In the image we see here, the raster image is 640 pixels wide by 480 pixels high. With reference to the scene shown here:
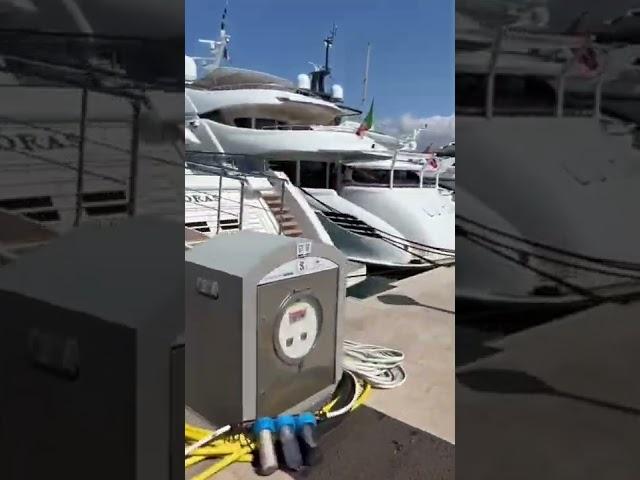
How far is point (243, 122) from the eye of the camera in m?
12.9

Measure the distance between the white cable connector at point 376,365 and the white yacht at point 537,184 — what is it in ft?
7.16

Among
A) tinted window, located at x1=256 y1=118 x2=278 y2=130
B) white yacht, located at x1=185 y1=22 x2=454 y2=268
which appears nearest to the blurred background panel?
white yacht, located at x1=185 y1=22 x2=454 y2=268

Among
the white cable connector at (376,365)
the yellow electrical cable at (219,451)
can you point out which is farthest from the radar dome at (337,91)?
the yellow electrical cable at (219,451)

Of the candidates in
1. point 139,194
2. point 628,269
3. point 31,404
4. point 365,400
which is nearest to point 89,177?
point 139,194

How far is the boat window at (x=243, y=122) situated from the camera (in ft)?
42.0

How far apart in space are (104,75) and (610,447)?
86 cm

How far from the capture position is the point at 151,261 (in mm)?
753

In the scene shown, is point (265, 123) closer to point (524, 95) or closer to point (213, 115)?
point (213, 115)

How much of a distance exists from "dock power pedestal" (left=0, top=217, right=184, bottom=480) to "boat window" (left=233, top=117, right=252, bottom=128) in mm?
12414

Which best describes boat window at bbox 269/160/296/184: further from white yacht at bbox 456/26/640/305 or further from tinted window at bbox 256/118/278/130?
white yacht at bbox 456/26/640/305

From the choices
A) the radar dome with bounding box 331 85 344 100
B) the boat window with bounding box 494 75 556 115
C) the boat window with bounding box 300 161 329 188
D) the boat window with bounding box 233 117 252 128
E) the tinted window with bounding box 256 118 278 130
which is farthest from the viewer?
the radar dome with bounding box 331 85 344 100

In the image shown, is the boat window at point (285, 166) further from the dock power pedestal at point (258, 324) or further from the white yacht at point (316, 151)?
the dock power pedestal at point (258, 324)

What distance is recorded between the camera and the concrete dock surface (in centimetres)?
250

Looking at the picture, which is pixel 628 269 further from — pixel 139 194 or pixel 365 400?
pixel 365 400
